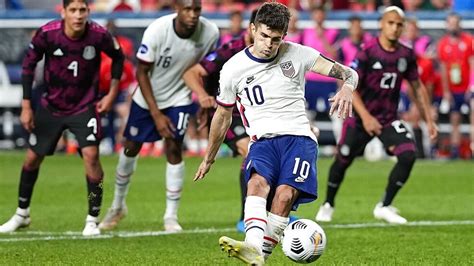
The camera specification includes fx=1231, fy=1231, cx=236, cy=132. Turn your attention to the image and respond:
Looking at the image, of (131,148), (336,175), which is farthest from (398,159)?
(131,148)

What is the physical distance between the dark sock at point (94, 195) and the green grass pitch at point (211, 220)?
0.90 ft

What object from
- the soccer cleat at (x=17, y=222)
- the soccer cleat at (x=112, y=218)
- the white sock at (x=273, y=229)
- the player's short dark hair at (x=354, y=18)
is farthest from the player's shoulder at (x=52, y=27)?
the player's short dark hair at (x=354, y=18)

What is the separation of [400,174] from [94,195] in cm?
359

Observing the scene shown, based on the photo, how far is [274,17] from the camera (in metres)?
9.16

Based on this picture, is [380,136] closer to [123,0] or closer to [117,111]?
[117,111]

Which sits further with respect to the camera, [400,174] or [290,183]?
[400,174]

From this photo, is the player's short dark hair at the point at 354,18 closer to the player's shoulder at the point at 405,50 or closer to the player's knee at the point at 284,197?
the player's shoulder at the point at 405,50

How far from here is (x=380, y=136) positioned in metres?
14.0

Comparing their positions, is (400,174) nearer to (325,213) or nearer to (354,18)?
(325,213)

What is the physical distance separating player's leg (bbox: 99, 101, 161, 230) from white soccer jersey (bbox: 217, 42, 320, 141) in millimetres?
Result: 3958

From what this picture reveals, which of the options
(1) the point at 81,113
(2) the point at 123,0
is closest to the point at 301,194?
(1) the point at 81,113

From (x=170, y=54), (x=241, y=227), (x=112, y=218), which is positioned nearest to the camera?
(x=241, y=227)

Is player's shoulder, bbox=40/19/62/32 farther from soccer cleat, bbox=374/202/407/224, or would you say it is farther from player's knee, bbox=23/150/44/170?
soccer cleat, bbox=374/202/407/224

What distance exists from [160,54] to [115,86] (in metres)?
0.67
